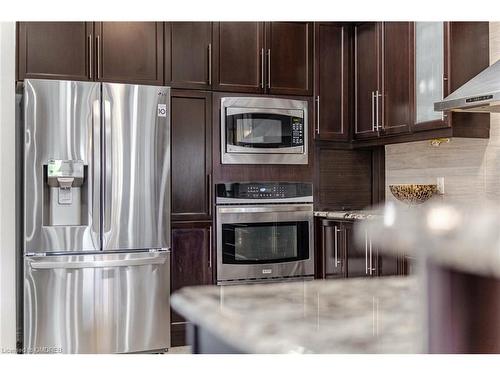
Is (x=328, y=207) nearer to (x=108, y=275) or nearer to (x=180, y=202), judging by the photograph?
(x=180, y=202)

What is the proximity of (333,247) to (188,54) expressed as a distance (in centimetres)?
163

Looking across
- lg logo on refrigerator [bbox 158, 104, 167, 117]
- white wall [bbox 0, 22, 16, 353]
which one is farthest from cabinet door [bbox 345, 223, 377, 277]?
white wall [bbox 0, 22, 16, 353]

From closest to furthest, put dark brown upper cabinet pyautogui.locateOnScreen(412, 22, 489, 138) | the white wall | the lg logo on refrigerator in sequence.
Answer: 1. the white wall
2. dark brown upper cabinet pyautogui.locateOnScreen(412, 22, 489, 138)
3. the lg logo on refrigerator

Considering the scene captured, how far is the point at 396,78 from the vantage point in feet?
12.0

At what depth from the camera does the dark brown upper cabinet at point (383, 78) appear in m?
3.56

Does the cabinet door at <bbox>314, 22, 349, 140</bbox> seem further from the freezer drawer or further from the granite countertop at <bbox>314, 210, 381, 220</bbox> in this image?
the freezer drawer

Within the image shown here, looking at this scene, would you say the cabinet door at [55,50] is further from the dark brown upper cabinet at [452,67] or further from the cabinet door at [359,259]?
the dark brown upper cabinet at [452,67]

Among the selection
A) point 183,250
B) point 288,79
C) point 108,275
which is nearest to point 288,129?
point 288,79

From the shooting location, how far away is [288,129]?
3.93 m

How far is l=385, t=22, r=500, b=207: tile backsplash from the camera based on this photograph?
3.19m

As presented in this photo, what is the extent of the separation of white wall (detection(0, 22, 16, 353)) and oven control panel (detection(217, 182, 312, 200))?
156 centimetres

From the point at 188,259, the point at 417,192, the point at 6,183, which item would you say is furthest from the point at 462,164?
the point at 6,183
